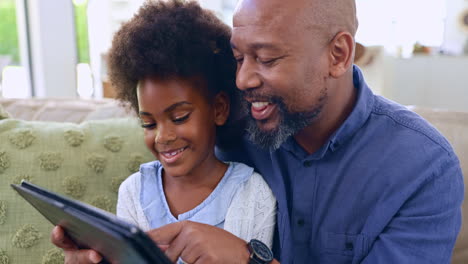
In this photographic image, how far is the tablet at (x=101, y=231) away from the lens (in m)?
0.61

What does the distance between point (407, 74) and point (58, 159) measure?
4831 mm

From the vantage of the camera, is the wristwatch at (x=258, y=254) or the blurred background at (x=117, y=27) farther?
the blurred background at (x=117, y=27)

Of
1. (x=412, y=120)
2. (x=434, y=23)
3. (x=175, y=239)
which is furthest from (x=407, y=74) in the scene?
(x=175, y=239)

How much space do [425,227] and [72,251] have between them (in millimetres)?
709

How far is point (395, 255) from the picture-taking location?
0.97 metres

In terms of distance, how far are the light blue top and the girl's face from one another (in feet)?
0.30

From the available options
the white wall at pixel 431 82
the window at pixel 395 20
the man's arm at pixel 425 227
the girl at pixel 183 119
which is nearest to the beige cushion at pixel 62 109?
the girl at pixel 183 119

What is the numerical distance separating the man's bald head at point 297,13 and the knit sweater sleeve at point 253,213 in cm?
36

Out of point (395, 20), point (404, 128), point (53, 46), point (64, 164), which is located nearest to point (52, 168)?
point (64, 164)

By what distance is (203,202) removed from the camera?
1.07m

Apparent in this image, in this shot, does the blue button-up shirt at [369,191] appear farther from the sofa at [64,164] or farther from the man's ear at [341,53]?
the sofa at [64,164]

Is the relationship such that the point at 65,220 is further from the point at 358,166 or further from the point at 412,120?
the point at 412,120

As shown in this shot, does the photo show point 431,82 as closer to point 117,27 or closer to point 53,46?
point 53,46

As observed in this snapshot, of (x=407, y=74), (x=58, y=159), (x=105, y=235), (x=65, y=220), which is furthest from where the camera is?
(x=407, y=74)
